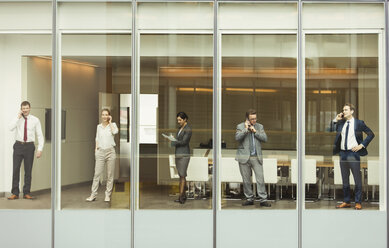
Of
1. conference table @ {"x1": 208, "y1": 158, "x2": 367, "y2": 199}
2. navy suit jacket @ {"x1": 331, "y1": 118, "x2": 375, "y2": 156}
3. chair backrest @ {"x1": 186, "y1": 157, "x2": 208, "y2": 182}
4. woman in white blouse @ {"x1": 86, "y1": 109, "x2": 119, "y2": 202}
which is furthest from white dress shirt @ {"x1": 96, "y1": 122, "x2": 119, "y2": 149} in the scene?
navy suit jacket @ {"x1": 331, "y1": 118, "x2": 375, "y2": 156}

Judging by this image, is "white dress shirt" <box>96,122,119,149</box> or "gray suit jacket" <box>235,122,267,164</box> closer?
"gray suit jacket" <box>235,122,267,164</box>

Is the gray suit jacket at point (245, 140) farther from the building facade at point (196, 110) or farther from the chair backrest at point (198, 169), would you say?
the chair backrest at point (198, 169)

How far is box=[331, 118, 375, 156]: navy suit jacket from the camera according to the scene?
8391 mm

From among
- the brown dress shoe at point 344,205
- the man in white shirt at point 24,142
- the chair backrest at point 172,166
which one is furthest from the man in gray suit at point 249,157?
the man in white shirt at point 24,142

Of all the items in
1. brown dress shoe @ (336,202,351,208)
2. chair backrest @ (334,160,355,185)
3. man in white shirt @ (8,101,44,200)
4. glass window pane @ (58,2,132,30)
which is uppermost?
glass window pane @ (58,2,132,30)

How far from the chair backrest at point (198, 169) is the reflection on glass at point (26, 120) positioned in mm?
2447

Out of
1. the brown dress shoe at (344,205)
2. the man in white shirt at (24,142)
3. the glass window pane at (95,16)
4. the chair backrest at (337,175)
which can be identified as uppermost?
the glass window pane at (95,16)

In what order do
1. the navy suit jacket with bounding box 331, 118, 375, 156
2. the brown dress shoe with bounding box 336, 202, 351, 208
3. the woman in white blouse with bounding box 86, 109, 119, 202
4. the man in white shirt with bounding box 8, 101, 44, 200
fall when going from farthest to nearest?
1. the man in white shirt with bounding box 8, 101, 44, 200
2. the woman in white blouse with bounding box 86, 109, 119, 202
3. the brown dress shoe with bounding box 336, 202, 351, 208
4. the navy suit jacket with bounding box 331, 118, 375, 156

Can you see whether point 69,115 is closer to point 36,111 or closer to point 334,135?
point 36,111

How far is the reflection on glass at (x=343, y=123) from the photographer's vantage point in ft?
27.7

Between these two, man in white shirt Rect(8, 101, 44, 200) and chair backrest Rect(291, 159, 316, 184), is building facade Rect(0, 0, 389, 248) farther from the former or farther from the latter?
man in white shirt Rect(8, 101, 44, 200)

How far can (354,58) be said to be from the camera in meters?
8.48

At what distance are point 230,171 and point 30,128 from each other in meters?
3.53

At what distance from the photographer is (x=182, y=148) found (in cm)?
852
